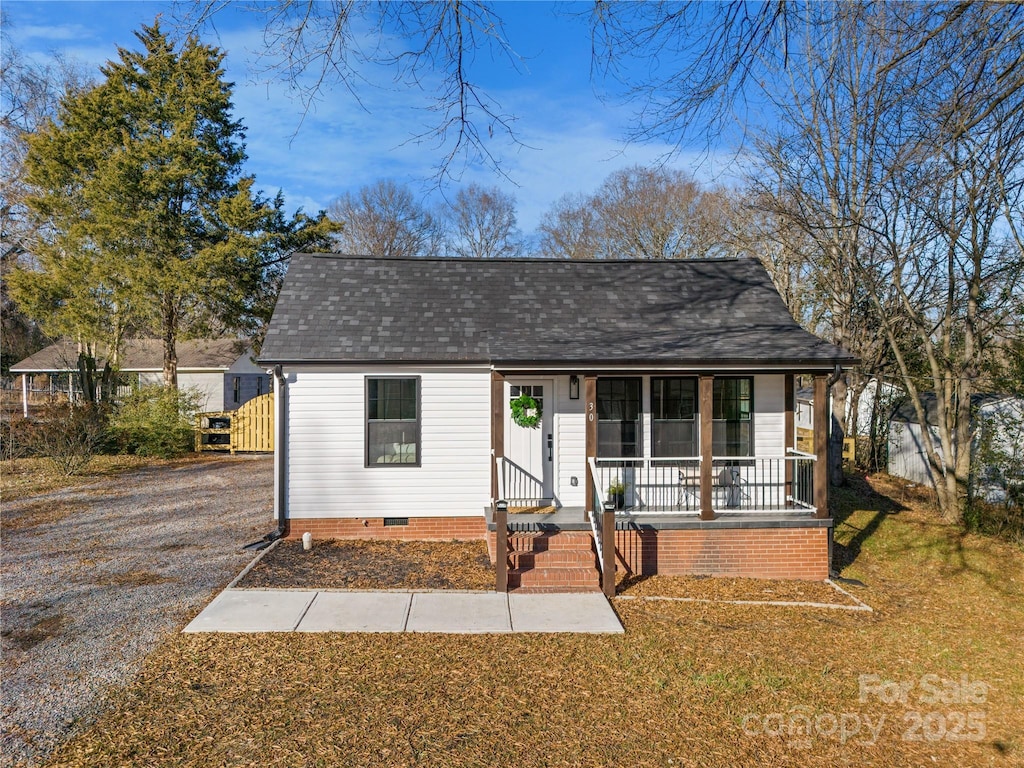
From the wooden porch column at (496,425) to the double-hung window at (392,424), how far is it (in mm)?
1313

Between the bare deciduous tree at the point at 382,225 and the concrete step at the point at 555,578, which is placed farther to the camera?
the bare deciduous tree at the point at 382,225

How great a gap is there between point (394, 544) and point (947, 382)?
38.7 feet

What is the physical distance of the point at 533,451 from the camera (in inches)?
391

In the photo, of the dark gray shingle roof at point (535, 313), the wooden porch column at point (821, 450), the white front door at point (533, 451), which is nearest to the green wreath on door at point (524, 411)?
the white front door at point (533, 451)

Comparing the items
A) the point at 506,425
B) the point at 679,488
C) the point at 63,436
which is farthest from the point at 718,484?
the point at 63,436

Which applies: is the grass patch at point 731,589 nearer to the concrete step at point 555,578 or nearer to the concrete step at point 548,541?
the concrete step at point 555,578

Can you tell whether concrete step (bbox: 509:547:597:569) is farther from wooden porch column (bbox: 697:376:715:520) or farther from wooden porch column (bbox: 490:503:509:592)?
wooden porch column (bbox: 697:376:715:520)

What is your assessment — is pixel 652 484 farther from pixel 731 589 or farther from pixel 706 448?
pixel 731 589

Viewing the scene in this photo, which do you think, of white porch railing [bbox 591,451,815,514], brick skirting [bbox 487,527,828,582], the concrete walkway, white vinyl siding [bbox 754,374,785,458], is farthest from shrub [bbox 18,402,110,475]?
white vinyl siding [bbox 754,374,785,458]

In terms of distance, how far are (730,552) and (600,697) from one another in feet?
14.4

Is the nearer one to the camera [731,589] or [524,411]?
[731,589]

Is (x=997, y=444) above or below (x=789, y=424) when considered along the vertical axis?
below

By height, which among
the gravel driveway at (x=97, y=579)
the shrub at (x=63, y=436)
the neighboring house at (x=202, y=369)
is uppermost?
the neighboring house at (x=202, y=369)

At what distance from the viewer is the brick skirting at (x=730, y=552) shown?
8781 millimetres
